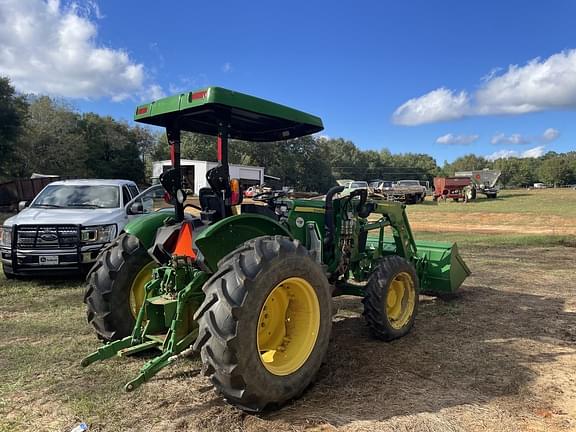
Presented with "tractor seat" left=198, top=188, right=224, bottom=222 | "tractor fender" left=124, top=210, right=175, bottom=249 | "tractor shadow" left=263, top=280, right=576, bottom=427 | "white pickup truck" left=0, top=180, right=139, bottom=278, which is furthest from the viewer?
"white pickup truck" left=0, top=180, right=139, bottom=278

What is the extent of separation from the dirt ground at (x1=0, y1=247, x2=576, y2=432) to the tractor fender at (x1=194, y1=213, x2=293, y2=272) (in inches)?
43.1

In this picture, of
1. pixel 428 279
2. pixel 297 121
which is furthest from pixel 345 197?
pixel 428 279

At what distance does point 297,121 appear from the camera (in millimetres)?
4070

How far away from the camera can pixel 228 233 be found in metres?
3.75

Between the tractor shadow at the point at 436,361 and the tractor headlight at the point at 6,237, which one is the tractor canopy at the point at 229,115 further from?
the tractor headlight at the point at 6,237

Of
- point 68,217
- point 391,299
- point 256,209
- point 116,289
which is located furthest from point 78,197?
point 391,299

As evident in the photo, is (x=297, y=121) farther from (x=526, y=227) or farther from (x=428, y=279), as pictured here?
(x=526, y=227)

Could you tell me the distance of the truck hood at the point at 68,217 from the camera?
8023 millimetres

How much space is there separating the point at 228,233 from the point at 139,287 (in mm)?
1458

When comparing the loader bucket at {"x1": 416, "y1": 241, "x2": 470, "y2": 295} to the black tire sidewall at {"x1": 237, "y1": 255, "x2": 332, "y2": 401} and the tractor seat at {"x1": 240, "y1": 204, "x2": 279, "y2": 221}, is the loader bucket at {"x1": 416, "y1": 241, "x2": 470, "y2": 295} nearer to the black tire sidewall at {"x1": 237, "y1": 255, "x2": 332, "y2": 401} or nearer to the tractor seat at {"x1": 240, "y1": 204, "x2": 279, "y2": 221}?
the tractor seat at {"x1": 240, "y1": 204, "x2": 279, "y2": 221}

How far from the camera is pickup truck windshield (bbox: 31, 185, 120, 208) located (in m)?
9.15

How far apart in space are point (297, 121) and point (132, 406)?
8.67 ft

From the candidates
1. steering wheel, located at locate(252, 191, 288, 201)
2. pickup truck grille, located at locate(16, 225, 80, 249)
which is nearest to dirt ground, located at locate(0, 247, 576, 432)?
steering wheel, located at locate(252, 191, 288, 201)

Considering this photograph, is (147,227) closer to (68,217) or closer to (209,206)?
(209,206)
